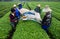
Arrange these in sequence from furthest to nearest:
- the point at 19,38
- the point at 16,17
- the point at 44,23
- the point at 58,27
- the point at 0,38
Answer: the point at 16,17
the point at 58,27
the point at 44,23
the point at 0,38
the point at 19,38

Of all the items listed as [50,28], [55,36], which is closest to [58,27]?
[50,28]

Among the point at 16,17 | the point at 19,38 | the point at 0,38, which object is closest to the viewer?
the point at 19,38

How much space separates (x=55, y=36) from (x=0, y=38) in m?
3.56

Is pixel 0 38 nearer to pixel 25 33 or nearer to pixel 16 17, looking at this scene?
pixel 25 33

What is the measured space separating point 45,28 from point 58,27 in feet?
4.69

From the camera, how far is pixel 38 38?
435 inches

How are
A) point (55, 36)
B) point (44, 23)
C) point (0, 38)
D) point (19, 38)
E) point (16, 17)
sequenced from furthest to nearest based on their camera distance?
1. point (16, 17)
2. point (44, 23)
3. point (55, 36)
4. point (0, 38)
5. point (19, 38)

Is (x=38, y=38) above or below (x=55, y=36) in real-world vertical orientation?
above

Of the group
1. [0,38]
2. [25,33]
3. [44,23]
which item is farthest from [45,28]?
[0,38]

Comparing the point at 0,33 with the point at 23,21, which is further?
the point at 23,21

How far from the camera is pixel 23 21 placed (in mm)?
15461

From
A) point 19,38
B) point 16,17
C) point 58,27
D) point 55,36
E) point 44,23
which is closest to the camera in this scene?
point 19,38

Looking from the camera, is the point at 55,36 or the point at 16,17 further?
the point at 16,17

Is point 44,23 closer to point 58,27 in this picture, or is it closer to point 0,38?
point 58,27
